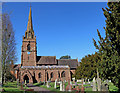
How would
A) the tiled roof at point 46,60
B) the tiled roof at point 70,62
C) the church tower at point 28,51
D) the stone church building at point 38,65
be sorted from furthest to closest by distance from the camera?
the tiled roof at point 70,62 → the tiled roof at point 46,60 → the church tower at point 28,51 → the stone church building at point 38,65

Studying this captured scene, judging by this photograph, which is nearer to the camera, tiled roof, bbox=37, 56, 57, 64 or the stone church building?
the stone church building

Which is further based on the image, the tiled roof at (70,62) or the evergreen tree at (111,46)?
the tiled roof at (70,62)

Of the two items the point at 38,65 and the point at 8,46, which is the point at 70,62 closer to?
the point at 38,65

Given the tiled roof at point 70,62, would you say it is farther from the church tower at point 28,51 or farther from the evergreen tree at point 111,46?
the evergreen tree at point 111,46

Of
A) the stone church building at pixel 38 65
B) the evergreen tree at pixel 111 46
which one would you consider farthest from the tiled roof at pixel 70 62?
the evergreen tree at pixel 111 46

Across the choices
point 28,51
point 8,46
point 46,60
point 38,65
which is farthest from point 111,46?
point 28,51

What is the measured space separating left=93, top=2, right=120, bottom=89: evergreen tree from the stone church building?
3057cm

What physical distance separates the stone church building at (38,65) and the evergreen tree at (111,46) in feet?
100

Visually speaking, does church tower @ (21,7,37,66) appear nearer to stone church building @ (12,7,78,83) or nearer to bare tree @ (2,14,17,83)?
stone church building @ (12,7,78,83)

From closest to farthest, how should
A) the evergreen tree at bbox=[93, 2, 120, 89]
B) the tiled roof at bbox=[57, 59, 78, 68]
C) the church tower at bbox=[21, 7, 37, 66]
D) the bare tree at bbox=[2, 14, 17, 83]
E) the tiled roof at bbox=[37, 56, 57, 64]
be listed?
1. the evergreen tree at bbox=[93, 2, 120, 89]
2. the bare tree at bbox=[2, 14, 17, 83]
3. the church tower at bbox=[21, 7, 37, 66]
4. the tiled roof at bbox=[37, 56, 57, 64]
5. the tiled roof at bbox=[57, 59, 78, 68]

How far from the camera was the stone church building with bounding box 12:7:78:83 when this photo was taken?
124 ft

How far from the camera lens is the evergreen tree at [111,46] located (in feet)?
25.1

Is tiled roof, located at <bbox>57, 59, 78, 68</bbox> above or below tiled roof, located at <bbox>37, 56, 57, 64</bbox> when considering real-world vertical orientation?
below

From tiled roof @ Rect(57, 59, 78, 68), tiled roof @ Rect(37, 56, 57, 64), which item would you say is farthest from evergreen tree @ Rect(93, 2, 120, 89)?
tiled roof @ Rect(57, 59, 78, 68)
